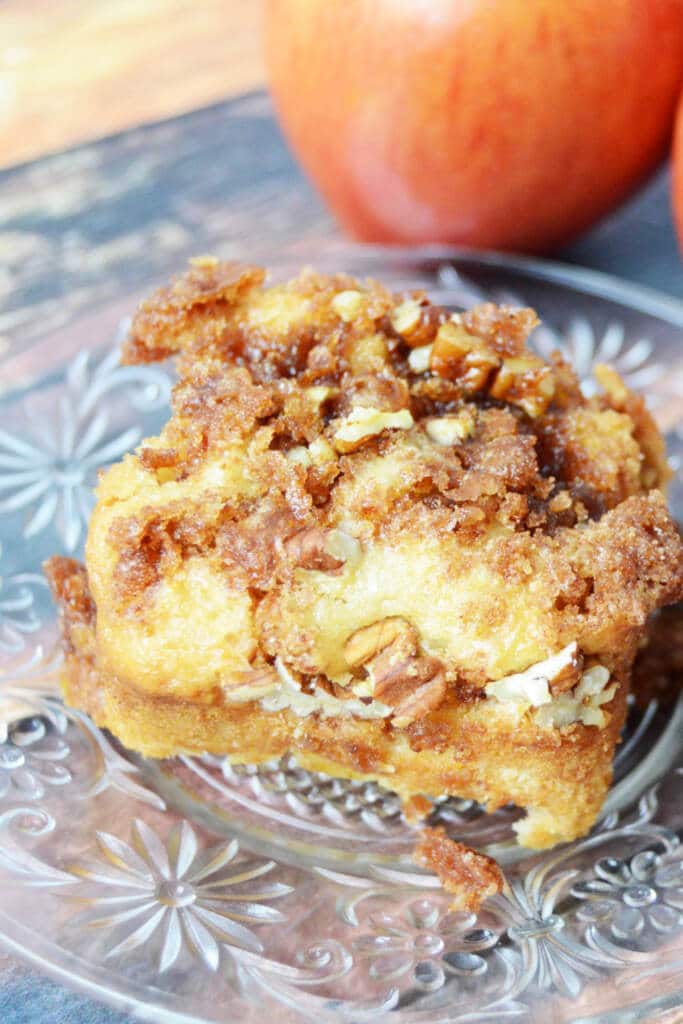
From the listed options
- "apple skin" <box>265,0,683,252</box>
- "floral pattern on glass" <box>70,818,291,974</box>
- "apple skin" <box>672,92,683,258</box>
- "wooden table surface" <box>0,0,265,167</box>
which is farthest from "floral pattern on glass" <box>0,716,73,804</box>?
"wooden table surface" <box>0,0,265,167</box>

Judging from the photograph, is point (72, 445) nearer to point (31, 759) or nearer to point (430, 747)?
point (31, 759)

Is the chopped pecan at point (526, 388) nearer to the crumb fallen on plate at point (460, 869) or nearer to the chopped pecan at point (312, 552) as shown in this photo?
the chopped pecan at point (312, 552)

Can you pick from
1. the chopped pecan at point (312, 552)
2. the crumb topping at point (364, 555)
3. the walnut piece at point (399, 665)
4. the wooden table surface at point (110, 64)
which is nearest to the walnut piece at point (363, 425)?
the crumb topping at point (364, 555)

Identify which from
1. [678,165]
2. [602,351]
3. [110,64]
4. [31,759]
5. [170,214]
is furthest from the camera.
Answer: [110,64]

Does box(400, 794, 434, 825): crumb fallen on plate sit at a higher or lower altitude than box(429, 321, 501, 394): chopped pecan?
lower

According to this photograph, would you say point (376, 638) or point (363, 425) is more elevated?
point (363, 425)

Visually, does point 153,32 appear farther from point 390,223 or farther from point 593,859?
point 593,859

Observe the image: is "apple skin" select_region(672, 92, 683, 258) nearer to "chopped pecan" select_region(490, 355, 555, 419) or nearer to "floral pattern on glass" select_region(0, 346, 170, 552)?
"chopped pecan" select_region(490, 355, 555, 419)

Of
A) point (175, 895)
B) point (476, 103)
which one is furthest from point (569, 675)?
point (476, 103)
